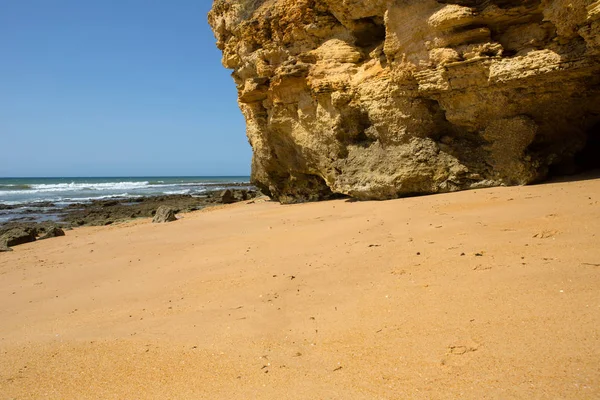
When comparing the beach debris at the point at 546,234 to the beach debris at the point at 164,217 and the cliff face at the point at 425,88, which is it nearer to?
the cliff face at the point at 425,88

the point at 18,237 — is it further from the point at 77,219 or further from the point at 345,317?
the point at 345,317

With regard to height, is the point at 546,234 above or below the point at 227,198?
above

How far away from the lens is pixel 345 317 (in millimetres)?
2787

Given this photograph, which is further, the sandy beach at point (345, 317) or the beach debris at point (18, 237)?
the beach debris at point (18, 237)

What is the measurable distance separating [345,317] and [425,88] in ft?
18.8

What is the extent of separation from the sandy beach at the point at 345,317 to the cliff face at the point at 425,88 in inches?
75.5

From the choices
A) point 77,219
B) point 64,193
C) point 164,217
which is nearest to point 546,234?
point 164,217

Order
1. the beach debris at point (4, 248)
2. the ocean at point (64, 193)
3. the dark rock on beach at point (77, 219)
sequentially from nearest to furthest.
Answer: the beach debris at point (4, 248) < the dark rock on beach at point (77, 219) < the ocean at point (64, 193)

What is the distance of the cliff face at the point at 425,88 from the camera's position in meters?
6.21

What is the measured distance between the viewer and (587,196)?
16.0 feet

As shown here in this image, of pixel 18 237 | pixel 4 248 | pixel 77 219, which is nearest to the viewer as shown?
pixel 4 248

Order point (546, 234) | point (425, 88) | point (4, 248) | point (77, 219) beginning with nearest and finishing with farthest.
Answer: point (546, 234), point (425, 88), point (4, 248), point (77, 219)

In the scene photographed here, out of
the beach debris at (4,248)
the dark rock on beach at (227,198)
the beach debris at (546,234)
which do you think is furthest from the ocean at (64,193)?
the beach debris at (546,234)

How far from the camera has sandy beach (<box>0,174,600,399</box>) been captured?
6.62 ft
